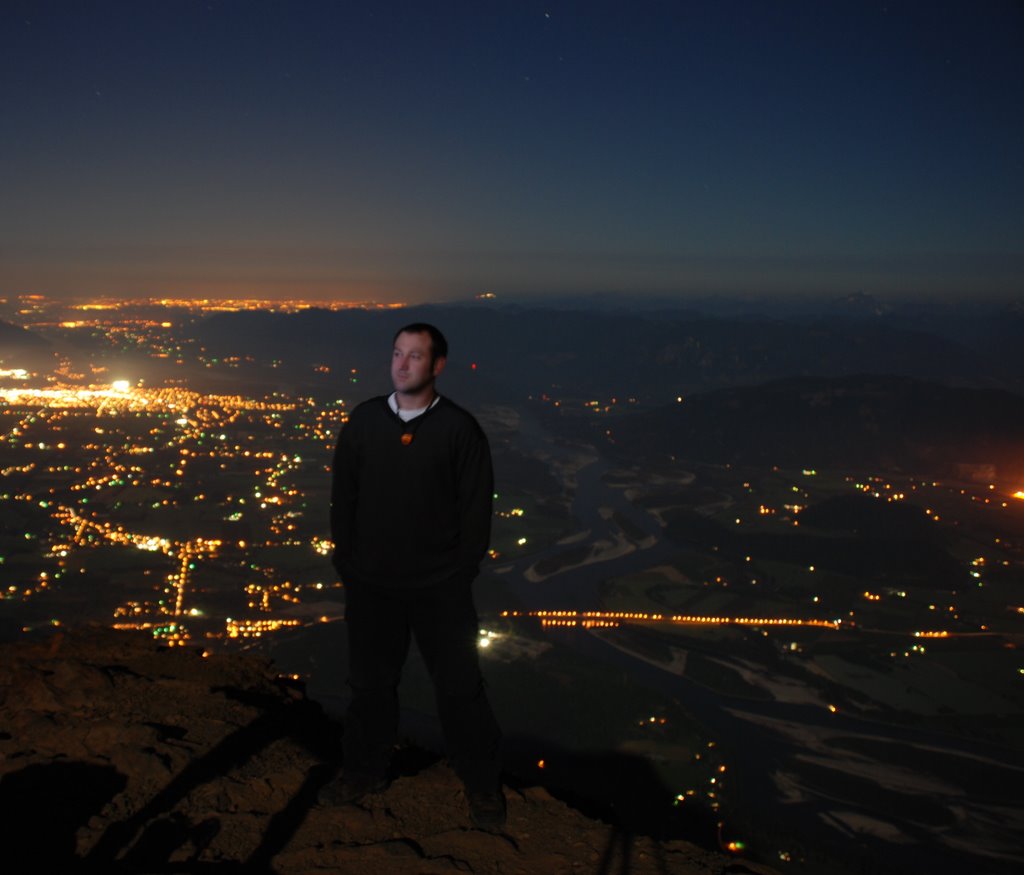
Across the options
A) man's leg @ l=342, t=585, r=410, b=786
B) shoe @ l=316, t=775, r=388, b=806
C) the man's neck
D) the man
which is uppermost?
the man's neck

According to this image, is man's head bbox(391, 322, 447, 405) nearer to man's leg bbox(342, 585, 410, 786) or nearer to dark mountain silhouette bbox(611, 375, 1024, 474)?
man's leg bbox(342, 585, 410, 786)

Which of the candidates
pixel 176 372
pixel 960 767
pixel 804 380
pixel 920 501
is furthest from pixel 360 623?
pixel 176 372

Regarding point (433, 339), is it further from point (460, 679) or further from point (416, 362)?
point (460, 679)

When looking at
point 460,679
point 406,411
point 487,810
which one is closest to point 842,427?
point 487,810

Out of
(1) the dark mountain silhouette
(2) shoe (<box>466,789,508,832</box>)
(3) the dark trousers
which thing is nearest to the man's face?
(3) the dark trousers

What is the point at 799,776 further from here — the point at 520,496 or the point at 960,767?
the point at 520,496

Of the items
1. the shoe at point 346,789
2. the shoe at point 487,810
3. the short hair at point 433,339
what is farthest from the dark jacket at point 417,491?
the shoe at point 487,810

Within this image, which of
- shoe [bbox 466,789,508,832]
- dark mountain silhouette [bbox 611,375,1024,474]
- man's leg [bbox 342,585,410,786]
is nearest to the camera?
man's leg [bbox 342,585,410,786]
